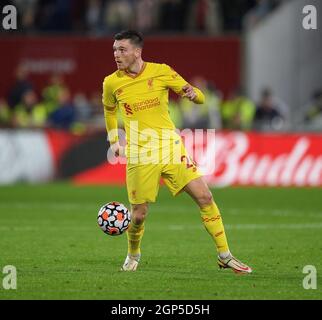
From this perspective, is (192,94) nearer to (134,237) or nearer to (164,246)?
(134,237)

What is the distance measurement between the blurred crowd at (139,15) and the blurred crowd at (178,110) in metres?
1.63

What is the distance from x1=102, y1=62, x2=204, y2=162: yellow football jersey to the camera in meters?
11.0

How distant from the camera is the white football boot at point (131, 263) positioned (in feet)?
36.9

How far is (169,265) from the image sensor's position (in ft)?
38.4

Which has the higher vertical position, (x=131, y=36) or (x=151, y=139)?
(x=131, y=36)

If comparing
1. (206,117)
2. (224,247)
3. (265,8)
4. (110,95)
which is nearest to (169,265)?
(224,247)

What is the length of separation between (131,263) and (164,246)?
7.78 ft

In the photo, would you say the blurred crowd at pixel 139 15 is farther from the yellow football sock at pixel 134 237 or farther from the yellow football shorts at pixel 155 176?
the yellow football shorts at pixel 155 176

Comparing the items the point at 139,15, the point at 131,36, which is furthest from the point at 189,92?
the point at 139,15

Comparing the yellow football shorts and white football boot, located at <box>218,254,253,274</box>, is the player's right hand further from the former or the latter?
white football boot, located at <box>218,254,253,274</box>

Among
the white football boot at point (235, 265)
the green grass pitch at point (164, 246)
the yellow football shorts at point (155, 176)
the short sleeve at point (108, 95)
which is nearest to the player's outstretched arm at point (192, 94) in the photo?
the yellow football shorts at point (155, 176)

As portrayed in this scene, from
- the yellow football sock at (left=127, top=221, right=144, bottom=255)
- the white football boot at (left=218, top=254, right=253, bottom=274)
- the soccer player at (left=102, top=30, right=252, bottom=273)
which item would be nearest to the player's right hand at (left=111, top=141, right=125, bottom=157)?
the soccer player at (left=102, top=30, right=252, bottom=273)

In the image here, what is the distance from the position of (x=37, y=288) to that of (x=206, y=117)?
19.2 meters

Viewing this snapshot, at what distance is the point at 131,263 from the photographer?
11.3 m
